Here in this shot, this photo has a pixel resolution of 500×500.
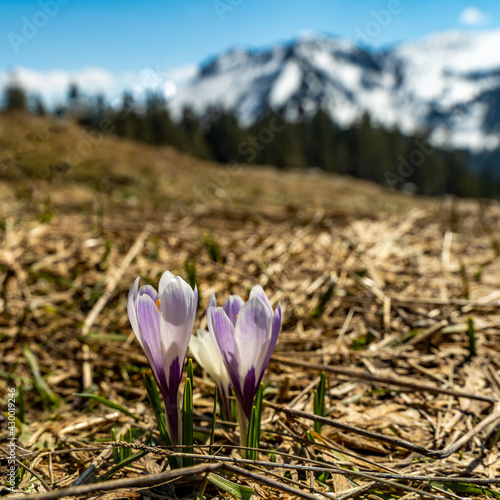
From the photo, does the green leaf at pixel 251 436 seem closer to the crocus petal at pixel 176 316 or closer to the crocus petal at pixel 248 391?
the crocus petal at pixel 248 391

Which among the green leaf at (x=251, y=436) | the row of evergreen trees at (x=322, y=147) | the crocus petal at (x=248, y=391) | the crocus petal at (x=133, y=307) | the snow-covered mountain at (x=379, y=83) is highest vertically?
the snow-covered mountain at (x=379, y=83)

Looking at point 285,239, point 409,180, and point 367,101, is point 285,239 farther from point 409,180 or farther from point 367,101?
point 367,101

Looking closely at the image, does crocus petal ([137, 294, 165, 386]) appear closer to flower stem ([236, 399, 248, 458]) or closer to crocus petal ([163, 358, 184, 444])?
crocus petal ([163, 358, 184, 444])

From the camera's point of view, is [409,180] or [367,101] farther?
[367,101]

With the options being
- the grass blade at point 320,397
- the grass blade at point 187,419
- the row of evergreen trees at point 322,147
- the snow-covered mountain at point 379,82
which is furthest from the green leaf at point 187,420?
the snow-covered mountain at point 379,82

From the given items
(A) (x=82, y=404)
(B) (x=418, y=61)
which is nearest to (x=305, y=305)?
(A) (x=82, y=404)

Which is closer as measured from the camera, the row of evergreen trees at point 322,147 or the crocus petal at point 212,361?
the crocus petal at point 212,361

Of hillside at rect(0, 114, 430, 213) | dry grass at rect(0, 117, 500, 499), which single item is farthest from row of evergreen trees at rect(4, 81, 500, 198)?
dry grass at rect(0, 117, 500, 499)

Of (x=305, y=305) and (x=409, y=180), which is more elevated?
(x=409, y=180)
